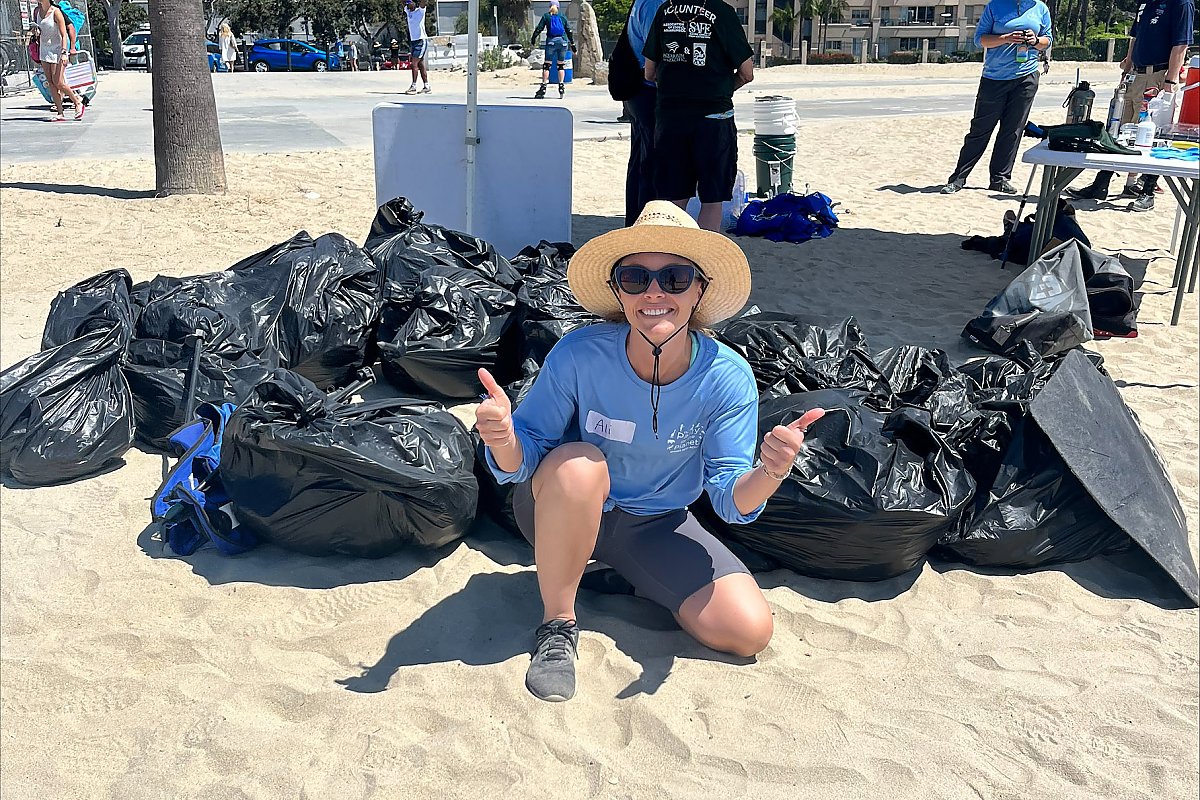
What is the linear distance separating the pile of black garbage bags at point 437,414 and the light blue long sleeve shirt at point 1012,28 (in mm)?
5218

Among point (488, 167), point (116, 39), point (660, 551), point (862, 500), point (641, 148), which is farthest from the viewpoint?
point (116, 39)

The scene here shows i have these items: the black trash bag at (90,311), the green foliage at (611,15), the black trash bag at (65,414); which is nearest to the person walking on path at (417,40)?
the black trash bag at (90,311)

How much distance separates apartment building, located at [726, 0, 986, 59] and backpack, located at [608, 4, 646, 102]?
56.6 m

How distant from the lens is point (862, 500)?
2631 millimetres

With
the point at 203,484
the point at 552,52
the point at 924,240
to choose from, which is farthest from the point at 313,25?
the point at 203,484

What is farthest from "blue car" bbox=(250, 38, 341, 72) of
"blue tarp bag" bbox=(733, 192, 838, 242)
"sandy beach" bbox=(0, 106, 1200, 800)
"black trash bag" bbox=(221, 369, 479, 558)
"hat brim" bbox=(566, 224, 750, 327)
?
"hat brim" bbox=(566, 224, 750, 327)

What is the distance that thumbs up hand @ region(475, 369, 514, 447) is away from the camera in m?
2.02

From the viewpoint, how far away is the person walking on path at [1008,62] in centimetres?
772

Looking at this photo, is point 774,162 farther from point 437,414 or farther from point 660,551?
point 660,551

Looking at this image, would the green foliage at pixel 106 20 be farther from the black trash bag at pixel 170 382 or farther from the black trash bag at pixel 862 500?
the black trash bag at pixel 862 500

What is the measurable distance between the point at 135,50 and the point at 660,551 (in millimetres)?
37264

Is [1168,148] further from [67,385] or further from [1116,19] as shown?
[1116,19]

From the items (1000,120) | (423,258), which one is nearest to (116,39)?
(1000,120)

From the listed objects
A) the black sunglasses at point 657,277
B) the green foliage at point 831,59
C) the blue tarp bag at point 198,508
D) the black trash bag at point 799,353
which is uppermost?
the green foliage at point 831,59
